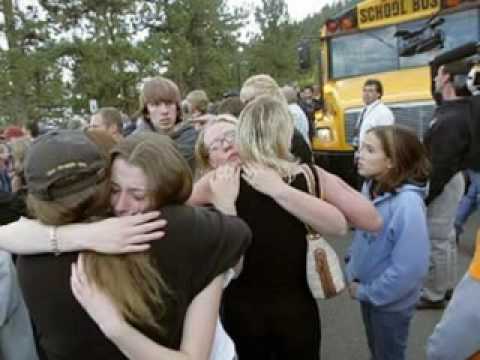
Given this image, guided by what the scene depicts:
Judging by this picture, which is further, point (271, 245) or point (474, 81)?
point (474, 81)

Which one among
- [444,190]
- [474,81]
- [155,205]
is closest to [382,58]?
[474,81]

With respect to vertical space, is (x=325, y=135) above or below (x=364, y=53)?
below

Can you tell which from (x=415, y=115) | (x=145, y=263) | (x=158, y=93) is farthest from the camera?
(x=415, y=115)

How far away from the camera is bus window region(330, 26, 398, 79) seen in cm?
713

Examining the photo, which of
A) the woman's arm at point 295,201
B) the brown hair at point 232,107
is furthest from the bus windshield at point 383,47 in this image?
the woman's arm at point 295,201

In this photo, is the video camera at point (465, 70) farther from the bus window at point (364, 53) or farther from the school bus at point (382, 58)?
the bus window at point (364, 53)

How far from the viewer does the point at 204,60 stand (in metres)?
21.8

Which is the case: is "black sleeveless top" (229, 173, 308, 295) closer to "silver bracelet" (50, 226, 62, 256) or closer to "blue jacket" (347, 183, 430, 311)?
"blue jacket" (347, 183, 430, 311)

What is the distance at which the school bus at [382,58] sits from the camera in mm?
6348

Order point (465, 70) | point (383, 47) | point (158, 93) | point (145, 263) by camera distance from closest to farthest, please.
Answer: point (145, 263)
point (158, 93)
point (465, 70)
point (383, 47)

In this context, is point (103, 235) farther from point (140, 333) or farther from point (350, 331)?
point (350, 331)

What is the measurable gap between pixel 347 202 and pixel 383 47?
233 inches

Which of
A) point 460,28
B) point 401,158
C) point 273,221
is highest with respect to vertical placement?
point 460,28

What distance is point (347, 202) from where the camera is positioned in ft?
6.19
